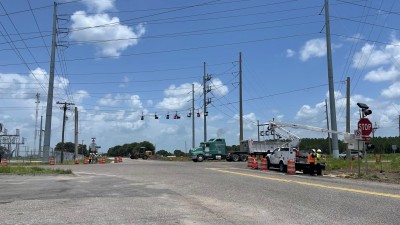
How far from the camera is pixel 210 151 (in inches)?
2371

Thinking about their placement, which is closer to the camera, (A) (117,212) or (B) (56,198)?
(A) (117,212)

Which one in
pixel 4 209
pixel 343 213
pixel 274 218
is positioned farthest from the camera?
pixel 4 209

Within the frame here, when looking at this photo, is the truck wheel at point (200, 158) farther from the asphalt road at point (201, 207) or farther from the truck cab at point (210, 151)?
the asphalt road at point (201, 207)

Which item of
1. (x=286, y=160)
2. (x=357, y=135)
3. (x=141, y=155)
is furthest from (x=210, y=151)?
(x=357, y=135)

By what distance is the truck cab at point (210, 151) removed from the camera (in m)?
59.4

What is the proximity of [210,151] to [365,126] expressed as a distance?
37173 millimetres

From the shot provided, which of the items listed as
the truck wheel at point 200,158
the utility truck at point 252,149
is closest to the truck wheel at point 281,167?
the utility truck at point 252,149

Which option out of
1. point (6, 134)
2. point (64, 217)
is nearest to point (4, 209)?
point (64, 217)

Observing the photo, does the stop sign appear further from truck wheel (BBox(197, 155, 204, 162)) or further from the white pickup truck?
truck wheel (BBox(197, 155, 204, 162))

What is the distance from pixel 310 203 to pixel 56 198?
7806 mm

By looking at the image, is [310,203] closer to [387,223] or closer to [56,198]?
[387,223]

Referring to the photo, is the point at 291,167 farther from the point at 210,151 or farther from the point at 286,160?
the point at 210,151

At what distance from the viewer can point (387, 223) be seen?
352 inches

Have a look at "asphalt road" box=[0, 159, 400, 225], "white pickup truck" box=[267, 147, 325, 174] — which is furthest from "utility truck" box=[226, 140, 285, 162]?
"asphalt road" box=[0, 159, 400, 225]
